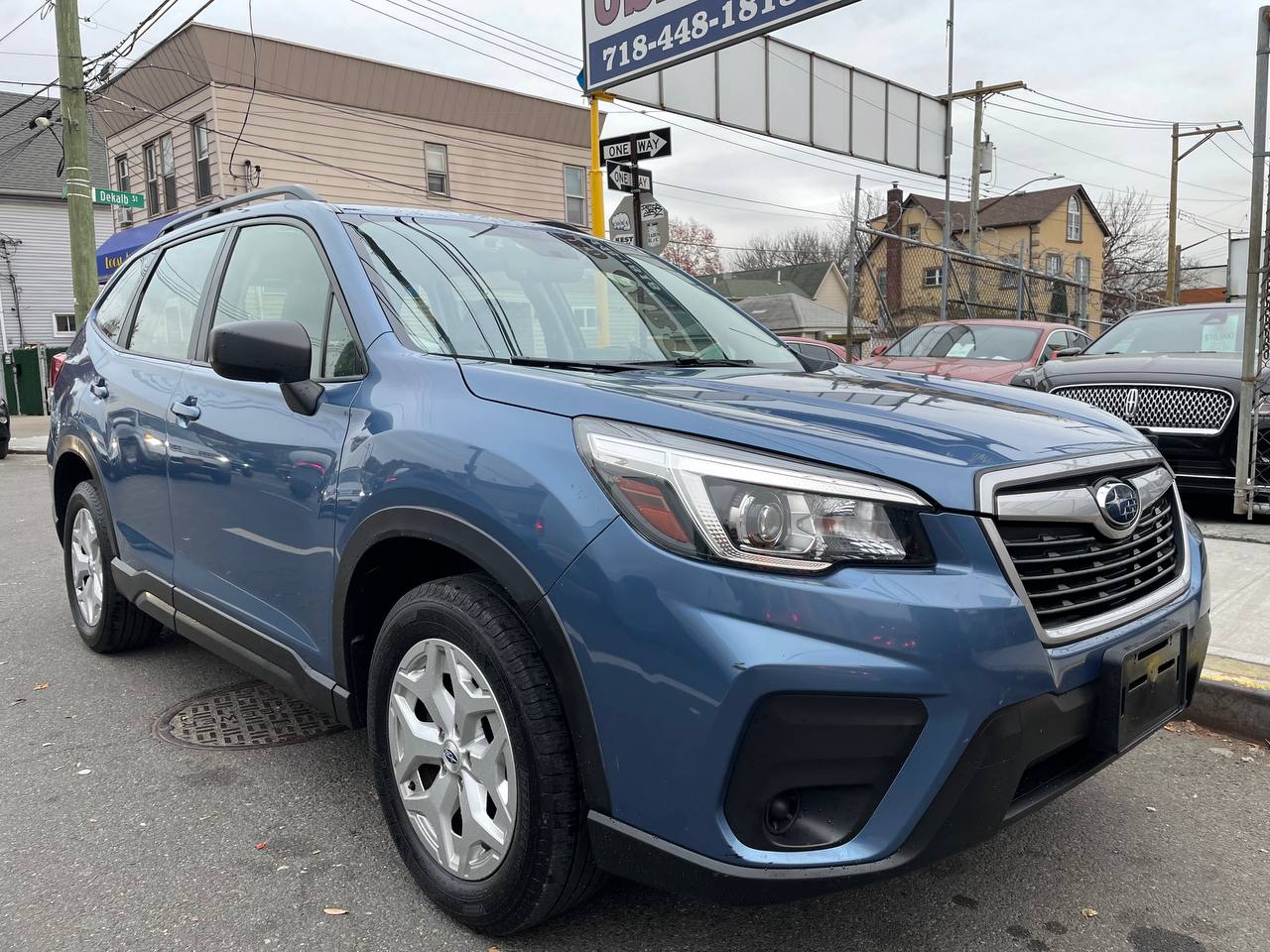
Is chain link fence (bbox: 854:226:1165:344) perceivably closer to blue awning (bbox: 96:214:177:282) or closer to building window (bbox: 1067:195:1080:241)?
blue awning (bbox: 96:214:177:282)

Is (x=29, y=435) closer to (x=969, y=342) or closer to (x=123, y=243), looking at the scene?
(x=123, y=243)

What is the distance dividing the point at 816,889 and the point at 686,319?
2.05 metres

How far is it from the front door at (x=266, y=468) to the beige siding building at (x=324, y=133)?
16001 mm

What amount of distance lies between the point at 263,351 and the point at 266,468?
0.43 meters

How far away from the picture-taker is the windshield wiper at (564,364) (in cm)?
253

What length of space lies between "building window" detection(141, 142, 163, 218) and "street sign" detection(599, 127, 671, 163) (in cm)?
1439

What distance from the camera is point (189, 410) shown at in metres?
3.26

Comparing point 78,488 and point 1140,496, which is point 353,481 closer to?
point 1140,496

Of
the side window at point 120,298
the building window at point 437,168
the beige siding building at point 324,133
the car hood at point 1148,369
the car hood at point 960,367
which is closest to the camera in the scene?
the side window at point 120,298

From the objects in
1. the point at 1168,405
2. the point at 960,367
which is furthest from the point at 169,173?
the point at 1168,405

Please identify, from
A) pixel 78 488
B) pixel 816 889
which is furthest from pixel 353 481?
pixel 78 488

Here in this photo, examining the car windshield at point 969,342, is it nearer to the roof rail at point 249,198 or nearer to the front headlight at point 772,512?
the roof rail at point 249,198

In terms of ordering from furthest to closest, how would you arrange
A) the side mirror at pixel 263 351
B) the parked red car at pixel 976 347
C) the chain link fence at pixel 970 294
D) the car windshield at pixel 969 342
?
the chain link fence at pixel 970 294 → the car windshield at pixel 969 342 → the parked red car at pixel 976 347 → the side mirror at pixel 263 351

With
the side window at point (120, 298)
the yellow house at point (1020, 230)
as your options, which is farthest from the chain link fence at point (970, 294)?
the yellow house at point (1020, 230)
